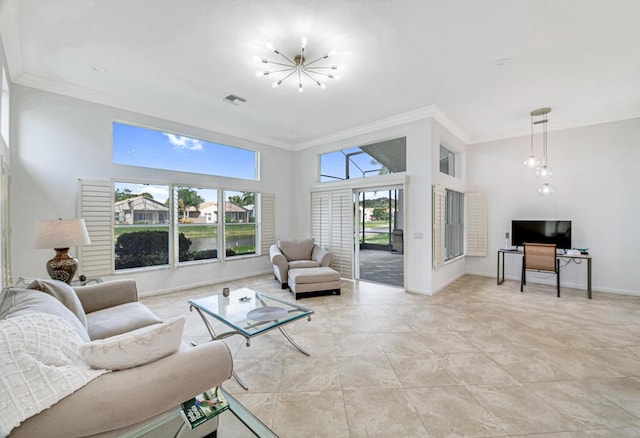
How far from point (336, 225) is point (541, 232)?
153 inches

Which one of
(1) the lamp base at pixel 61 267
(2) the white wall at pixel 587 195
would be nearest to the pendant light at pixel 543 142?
(2) the white wall at pixel 587 195

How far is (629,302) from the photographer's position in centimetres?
401

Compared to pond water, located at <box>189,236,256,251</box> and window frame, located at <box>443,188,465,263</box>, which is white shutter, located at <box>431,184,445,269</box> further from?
pond water, located at <box>189,236,256,251</box>

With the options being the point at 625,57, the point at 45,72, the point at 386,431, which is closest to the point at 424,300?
the point at 386,431

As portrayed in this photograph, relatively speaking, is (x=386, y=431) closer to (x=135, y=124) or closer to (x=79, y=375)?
(x=79, y=375)

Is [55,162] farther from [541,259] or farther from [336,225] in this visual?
[541,259]

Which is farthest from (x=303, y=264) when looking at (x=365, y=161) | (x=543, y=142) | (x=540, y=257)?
(x=543, y=142)

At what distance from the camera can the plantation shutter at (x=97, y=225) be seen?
366 centimetres

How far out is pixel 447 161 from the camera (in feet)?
18.1

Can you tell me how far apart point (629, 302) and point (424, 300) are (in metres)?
3.09

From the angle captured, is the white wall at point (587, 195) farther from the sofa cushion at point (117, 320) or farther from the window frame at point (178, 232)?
the sofa cushion at point (117, 320)

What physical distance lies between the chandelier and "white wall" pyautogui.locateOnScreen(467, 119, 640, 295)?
4.34 metres

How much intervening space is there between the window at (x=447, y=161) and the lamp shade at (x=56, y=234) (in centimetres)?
565

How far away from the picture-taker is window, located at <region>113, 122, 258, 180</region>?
13.6 feet
